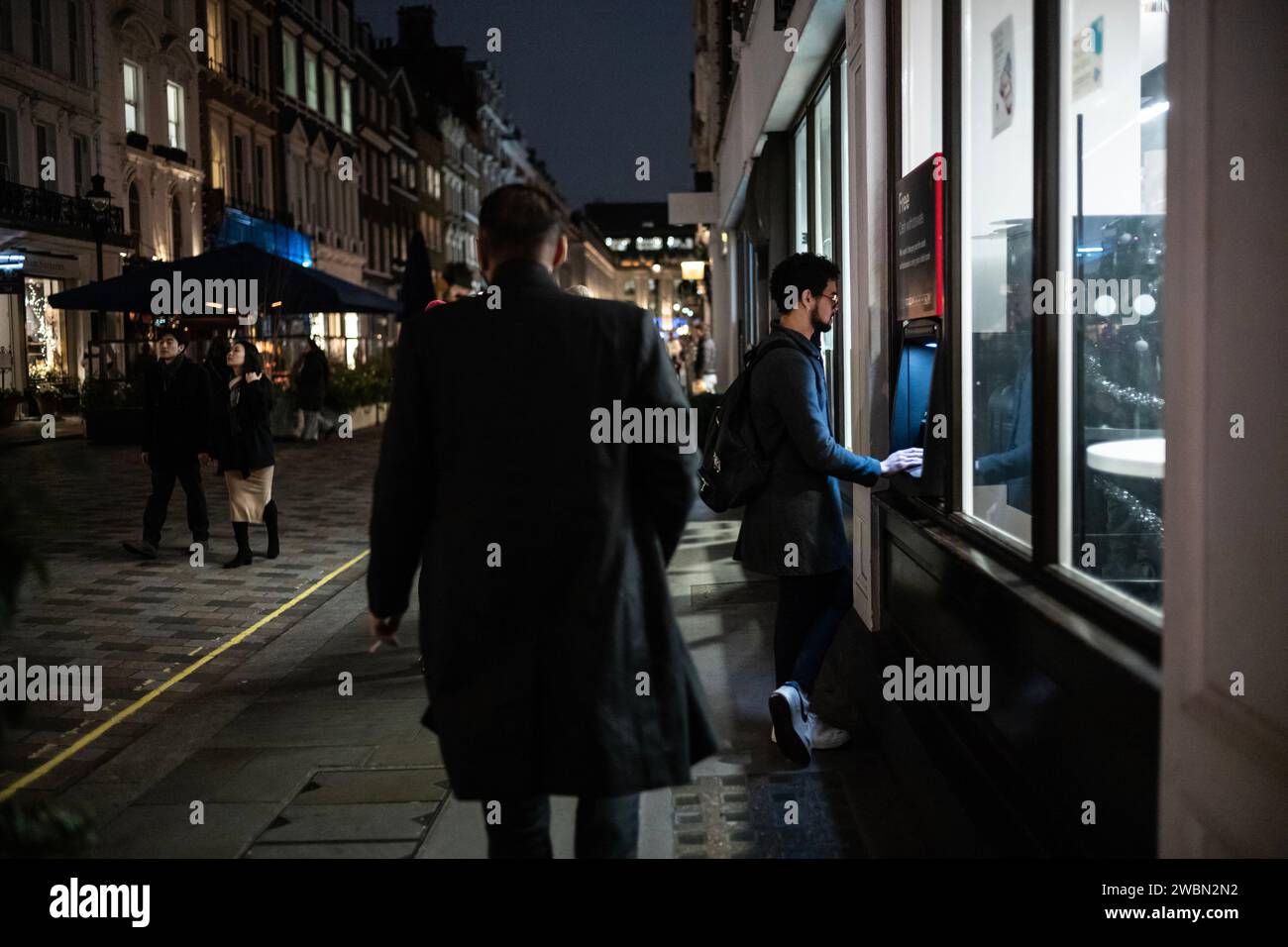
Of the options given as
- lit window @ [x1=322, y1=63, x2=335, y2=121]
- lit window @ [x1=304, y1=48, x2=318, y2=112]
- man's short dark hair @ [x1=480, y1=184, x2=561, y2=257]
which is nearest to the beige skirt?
man's short dark hair @ [x1=480, y1=184, x2=561, y2=257]

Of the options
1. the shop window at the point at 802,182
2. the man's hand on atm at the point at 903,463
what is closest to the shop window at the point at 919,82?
the man's hand on atm at the point at 903,463

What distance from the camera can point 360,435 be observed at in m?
25.7

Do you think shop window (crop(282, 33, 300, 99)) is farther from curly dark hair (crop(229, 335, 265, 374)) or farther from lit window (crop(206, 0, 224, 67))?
curly dark hair (crop(229, 335, 265, 374))

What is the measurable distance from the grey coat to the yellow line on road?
2.70 meters

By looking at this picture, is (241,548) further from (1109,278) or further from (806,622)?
(1109,278)

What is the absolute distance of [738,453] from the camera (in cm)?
487

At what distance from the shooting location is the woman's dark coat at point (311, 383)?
23.3 metres

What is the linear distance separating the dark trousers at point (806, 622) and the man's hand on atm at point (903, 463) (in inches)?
19.0

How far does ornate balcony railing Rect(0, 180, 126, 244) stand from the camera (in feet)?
85.9

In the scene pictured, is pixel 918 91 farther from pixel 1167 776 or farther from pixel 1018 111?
pixel 1167 776

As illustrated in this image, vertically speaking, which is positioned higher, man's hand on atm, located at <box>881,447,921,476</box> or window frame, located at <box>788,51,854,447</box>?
window frame, located at <box>788,51,854,447</box>

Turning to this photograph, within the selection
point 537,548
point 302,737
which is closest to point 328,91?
point 302,737

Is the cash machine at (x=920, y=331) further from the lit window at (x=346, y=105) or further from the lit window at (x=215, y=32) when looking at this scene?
the lit window at (x=346, y=105)
